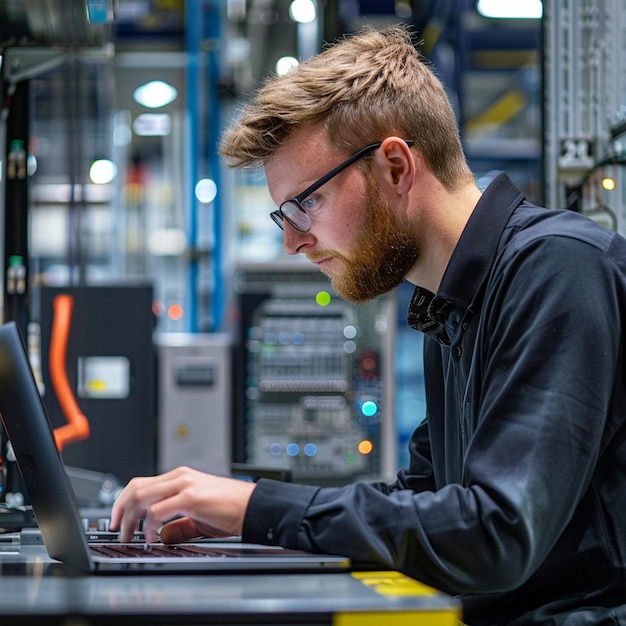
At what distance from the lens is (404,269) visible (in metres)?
1.63

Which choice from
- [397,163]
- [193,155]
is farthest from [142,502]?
[193,155]

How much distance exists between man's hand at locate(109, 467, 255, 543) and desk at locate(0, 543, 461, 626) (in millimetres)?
184

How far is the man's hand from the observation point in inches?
50.2

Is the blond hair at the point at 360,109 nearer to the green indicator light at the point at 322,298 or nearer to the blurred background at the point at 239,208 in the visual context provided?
the blurred background at the point at 239,208

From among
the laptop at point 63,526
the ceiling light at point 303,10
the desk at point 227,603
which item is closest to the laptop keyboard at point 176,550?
the laptop at point 63,526

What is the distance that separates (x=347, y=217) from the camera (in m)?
1.60

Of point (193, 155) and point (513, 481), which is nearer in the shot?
point (513, 481)

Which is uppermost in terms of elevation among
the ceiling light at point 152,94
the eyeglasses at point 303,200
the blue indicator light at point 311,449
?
the ceiling light at point 152,94

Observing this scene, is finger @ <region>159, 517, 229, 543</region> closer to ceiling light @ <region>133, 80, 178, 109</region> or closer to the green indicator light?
the green indicator light

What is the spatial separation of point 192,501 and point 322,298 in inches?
161

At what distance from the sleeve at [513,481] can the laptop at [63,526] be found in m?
0.05

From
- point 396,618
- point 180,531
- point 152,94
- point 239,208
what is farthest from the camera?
point 239,208

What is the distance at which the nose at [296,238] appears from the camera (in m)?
1.65

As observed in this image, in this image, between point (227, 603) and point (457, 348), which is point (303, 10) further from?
point (227, 603)
